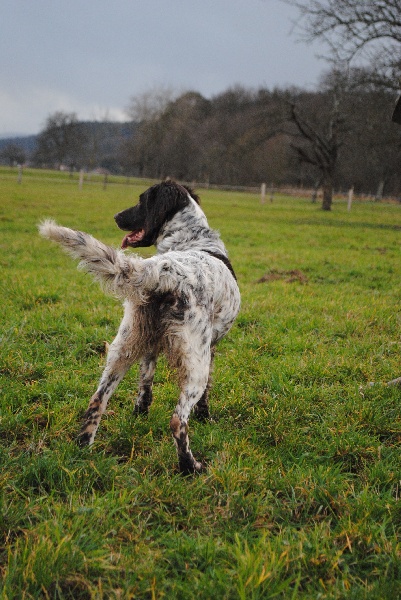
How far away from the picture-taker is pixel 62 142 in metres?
68.1

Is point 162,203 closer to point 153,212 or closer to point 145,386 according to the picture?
point 153,212

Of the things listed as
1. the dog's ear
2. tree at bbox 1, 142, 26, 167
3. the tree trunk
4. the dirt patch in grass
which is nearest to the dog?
the dog's ear

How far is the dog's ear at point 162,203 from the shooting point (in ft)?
12.4

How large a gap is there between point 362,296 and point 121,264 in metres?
5.75

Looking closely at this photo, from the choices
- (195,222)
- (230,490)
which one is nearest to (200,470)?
(230,490)

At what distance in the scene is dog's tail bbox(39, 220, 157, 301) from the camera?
2.38m

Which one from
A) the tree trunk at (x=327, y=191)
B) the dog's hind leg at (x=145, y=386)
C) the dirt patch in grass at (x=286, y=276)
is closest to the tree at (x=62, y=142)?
the tree trunk at (x=327, y=191)

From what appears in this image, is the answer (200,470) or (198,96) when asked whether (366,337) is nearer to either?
(200,470)

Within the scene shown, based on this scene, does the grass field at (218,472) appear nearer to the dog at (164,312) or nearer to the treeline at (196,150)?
the dog at (164,312)

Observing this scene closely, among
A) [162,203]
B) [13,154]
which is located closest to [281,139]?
[13,154]

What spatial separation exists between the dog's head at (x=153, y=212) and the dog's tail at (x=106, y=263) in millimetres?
1221

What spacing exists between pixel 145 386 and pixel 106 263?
122 cm

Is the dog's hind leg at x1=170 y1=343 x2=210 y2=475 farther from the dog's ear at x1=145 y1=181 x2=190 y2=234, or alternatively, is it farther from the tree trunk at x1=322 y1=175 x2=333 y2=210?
the tree trunk at x1=322 y1=175 x2=333 y2=210

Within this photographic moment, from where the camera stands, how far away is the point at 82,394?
362 cm
